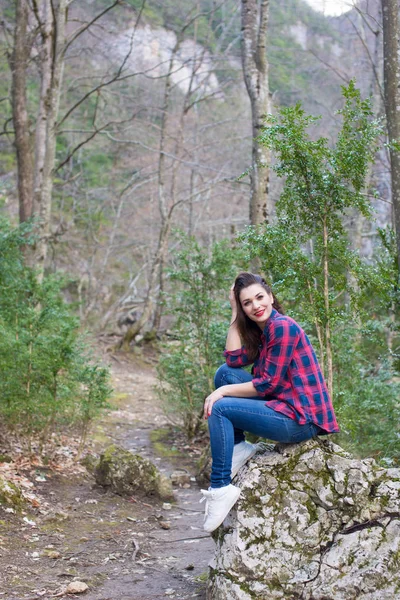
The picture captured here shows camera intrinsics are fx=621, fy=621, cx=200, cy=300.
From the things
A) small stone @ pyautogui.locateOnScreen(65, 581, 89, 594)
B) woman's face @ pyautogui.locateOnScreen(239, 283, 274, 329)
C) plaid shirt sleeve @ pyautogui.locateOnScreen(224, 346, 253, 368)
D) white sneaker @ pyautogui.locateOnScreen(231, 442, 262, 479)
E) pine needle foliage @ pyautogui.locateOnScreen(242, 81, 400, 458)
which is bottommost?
small stone @ pyautogui.locateOnScreen(65, 581, 89, 594)

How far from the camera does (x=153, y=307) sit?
59.8ft

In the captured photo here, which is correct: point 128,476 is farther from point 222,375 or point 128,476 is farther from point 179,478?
point 222,375

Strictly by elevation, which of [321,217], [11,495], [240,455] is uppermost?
[321,217]

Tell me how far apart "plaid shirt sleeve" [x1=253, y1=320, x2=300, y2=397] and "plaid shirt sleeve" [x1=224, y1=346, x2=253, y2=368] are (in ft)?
0.96

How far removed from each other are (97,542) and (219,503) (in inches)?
79.3

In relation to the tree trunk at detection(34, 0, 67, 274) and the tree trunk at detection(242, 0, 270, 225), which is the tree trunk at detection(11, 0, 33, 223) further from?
the tree trunk at detection(242, 0, 270, 225)

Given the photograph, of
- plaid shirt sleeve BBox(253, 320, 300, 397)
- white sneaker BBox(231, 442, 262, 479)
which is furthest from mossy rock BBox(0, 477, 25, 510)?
plaid shirt sleeve BBox(253, 320, 300, 397)

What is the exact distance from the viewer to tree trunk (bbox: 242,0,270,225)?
312 inches

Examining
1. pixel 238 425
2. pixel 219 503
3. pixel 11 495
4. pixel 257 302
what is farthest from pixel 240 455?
pixel 11 495

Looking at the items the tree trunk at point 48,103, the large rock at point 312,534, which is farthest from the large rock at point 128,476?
the tree trunk at point 48,103

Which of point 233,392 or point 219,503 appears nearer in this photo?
point 219,503

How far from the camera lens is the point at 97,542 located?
5.07 metres

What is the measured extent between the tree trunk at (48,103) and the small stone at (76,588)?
7064 mm

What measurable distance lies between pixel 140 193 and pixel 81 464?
652 inches
